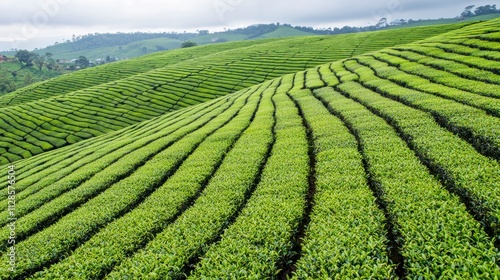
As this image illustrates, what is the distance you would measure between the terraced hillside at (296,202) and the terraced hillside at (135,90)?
26.7 m

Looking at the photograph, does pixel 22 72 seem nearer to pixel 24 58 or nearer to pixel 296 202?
pixel 24 58

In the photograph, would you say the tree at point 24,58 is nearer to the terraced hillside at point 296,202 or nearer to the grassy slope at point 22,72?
the grassy slope at point 22,72

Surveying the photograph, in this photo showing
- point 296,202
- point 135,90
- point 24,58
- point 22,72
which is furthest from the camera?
point 24,58

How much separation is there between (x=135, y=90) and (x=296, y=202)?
57179mm

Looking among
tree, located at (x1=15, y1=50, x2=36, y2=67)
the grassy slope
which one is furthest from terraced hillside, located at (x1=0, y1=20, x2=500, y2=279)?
tree, located at (x1=15, y1=50, x2=36, y2=67)

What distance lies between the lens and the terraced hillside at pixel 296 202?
305 inches

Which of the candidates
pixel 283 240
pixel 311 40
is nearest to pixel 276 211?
pixel 283 240

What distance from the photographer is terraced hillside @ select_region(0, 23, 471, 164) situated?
145 feet

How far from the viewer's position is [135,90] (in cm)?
6091

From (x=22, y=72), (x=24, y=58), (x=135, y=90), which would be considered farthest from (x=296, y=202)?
(x=24, y=58)

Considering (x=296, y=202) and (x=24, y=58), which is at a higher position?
(x=24, y=58)

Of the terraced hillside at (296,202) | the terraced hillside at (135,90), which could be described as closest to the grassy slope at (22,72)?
the terraced hillside at (135,90)

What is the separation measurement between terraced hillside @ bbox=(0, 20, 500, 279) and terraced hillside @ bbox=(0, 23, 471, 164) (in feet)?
87.6

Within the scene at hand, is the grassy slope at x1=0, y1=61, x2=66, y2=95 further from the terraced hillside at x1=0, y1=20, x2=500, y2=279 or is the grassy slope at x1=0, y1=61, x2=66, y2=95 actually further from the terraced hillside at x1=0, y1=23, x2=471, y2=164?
the terraced hillside at x1=0, y1=20, x2=500, y2=279
